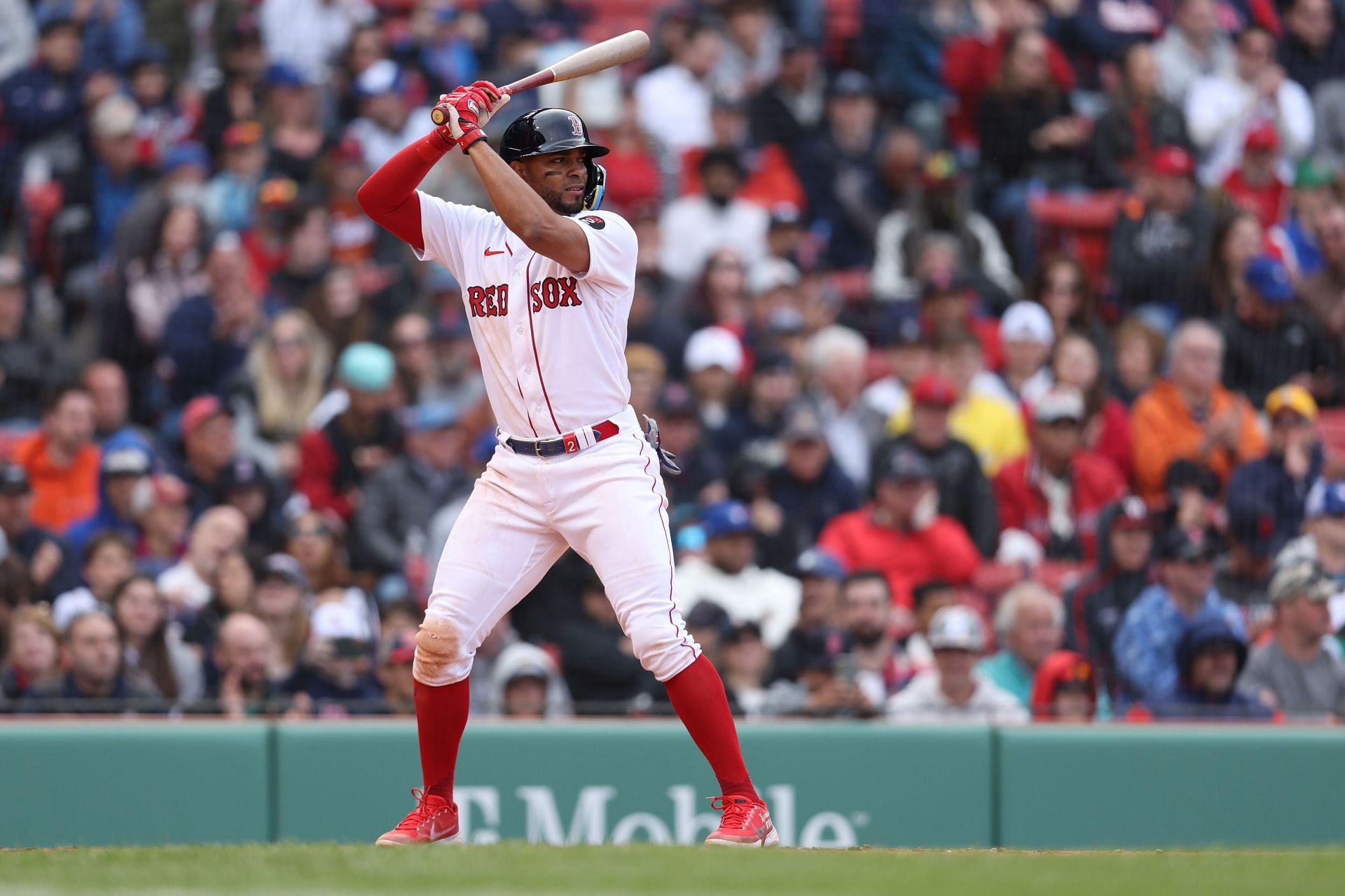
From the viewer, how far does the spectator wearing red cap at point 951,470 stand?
7.56 m

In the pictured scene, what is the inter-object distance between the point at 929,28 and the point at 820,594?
4.44m

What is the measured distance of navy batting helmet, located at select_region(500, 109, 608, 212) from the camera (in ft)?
14.3

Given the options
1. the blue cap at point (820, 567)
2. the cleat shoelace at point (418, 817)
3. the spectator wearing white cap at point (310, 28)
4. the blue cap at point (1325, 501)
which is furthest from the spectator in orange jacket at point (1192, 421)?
the spectator wearing white cap at point (310, 28)

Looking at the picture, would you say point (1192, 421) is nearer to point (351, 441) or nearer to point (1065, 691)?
point (1065, 691)

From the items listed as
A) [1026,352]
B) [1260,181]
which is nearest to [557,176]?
[1026,352]

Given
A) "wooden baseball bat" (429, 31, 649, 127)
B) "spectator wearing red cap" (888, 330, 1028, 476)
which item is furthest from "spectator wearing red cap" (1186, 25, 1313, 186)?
"wooden baseball bat" (429, 31, 649, 127)

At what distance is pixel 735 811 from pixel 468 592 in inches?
31.5

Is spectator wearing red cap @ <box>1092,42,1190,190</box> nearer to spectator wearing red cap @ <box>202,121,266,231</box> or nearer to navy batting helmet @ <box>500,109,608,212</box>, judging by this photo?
spectator wearing red cap @ <box>202,121,266,231</box>

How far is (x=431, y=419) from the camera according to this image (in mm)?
7562

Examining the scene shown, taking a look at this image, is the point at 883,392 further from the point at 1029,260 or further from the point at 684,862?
the point at 684,862

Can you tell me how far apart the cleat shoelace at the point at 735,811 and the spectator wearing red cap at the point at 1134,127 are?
585 centimetres

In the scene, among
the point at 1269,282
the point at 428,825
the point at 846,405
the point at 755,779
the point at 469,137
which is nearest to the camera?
the point at 469,137

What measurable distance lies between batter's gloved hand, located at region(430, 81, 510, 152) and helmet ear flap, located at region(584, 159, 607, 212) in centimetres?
30

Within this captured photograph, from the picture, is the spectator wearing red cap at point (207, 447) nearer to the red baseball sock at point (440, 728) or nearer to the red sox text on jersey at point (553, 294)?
the red baseball sock at point (440, 728)
